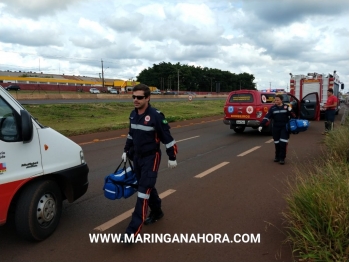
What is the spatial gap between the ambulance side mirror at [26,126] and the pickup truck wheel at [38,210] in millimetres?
588

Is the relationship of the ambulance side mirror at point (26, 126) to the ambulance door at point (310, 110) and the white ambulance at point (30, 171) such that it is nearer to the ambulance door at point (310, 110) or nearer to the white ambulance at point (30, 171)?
the white ambulance at point (30, 171)

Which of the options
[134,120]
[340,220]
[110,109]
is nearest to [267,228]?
[340,220]

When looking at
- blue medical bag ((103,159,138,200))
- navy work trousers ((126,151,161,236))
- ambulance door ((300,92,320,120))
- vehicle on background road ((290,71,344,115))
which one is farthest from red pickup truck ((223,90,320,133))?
navy work trousers ((126,151,161,236))

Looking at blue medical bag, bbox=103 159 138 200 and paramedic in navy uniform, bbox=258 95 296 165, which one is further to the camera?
paramedic in navy uniform, bbox=258 95 296 165

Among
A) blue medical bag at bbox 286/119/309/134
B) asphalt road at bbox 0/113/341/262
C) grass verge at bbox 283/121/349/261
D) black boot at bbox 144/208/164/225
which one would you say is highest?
blue medical bag at bbox 286/119/309/134

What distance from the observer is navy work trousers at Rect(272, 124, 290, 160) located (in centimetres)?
823

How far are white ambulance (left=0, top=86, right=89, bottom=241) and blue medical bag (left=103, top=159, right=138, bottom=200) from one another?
47 cm

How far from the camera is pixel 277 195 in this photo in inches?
217

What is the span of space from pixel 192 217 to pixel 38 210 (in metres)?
2.01

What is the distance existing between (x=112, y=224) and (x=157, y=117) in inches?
62.3

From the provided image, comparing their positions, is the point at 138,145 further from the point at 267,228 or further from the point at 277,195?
the point at 277,195

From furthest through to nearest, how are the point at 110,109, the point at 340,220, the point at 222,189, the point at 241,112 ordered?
the point at 110,109 < the point at 241,112 < the point at 222,189 < the point at 340,220

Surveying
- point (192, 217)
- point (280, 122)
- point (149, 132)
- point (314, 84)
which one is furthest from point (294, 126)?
point (314, 84)

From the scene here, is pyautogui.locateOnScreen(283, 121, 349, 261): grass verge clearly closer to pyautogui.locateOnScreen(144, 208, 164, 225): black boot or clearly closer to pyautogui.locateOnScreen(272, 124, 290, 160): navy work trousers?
pyautogui.locateOnScreen(144, 208, 164, 225): black boot
